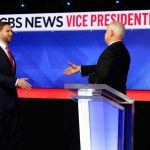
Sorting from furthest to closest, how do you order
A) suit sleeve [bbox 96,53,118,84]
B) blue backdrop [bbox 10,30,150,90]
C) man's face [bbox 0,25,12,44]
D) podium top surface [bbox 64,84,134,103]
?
blue backdrop [bbox 10,30,150,90]
man's face [bbox 0,25,12,44]
suit sleeve [bbox 96,53,118,84]
podium top surface [bbox 64,84,134,103]

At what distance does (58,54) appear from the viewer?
4.73 metres

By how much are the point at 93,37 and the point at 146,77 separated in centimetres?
71

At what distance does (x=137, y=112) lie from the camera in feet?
13.7

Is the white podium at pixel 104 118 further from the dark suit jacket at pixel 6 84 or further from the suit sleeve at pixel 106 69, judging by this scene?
the dark suit jacket at pixel 6 84

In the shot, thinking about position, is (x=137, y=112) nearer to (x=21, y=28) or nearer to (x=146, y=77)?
(x=146, y=77)

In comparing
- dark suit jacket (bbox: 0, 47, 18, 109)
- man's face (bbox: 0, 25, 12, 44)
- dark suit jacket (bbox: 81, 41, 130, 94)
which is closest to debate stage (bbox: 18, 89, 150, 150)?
dark suit jacket (bbox: 0, 47, 18, 109)

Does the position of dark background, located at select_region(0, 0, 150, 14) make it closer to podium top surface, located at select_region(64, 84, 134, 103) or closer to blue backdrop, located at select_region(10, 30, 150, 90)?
blue backdrop, located at select_region(10, 30, 150, 90)

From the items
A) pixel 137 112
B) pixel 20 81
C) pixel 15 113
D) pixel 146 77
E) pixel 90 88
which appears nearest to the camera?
pixel 90 88

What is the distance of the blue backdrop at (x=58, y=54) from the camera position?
4535mm

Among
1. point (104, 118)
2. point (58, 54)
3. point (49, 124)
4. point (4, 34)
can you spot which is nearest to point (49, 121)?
point (49, 124)

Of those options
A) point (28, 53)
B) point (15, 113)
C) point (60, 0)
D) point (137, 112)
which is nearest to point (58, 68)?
point (28, 53)

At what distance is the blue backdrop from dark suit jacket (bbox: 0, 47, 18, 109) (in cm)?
132

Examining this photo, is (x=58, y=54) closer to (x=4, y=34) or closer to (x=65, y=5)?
(x=65, y=5)

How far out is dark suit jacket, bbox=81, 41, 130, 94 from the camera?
286 cm
